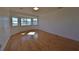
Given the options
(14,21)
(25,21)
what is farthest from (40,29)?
(14,21)

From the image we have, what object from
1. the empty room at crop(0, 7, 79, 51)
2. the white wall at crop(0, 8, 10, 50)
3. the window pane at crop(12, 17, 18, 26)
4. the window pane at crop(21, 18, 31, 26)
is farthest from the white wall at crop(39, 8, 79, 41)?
the white wall at crop(0, 8, 10, 50)

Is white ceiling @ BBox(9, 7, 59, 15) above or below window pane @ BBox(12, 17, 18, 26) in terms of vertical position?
above

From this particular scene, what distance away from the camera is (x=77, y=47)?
1.37 m

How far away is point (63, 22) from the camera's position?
1365mm

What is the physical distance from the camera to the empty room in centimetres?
135

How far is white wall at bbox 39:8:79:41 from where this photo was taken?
1.36 m

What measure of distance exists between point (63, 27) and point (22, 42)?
528 mm

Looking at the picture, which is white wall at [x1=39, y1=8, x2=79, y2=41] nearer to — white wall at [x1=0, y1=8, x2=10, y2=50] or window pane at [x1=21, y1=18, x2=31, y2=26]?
window pane at [x1=21, y1=18, x2=31, y2=26]

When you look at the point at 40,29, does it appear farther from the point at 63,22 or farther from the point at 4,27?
the point at 4,27

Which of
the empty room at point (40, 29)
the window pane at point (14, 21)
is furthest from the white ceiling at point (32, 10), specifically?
the window pane at point (14, 21)

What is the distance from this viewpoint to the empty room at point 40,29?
135cm
